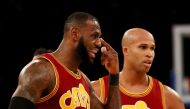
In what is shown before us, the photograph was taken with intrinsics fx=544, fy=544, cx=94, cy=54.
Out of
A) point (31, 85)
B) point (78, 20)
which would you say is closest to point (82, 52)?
point (78, 20)

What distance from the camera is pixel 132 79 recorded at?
17.9 feet

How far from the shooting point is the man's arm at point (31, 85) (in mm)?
3740

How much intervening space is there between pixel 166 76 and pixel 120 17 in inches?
52.0

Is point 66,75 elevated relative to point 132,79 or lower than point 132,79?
elevated

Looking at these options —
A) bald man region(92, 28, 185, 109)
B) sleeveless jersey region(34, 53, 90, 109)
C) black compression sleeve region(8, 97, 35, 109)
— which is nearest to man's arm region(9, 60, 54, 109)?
black compression sleeve region(8, 97, 35, 109)

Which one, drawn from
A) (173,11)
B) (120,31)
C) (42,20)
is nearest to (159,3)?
(173,11)

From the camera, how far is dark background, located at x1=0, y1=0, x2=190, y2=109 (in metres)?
9.43

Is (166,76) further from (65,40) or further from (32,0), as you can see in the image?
(65,40)

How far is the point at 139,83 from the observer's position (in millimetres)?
5465

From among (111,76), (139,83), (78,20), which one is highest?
(78,20)

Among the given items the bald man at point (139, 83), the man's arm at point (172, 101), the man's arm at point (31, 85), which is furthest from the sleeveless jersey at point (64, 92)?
the man's arm at point (172, 101)

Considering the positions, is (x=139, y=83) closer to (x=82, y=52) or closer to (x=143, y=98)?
(x=143, y=98)

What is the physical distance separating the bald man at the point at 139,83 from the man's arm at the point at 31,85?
140 cm

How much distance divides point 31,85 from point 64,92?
37 centimetres
